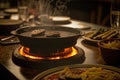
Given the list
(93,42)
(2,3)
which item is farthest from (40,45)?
(2,3)

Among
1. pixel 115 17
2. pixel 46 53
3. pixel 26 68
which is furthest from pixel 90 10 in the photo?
pixel 26 68

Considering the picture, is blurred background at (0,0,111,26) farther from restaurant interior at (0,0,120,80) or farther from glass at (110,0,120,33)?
restaurant interior at (0,0,120,80)

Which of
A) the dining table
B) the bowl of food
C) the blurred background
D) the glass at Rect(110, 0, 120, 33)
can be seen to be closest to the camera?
the dining table

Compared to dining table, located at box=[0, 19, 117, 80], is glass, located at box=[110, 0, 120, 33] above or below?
above

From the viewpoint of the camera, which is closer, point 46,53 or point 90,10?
point 46,53

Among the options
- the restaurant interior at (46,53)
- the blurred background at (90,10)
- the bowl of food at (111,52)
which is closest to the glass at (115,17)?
the restaurant interior at (46,53)

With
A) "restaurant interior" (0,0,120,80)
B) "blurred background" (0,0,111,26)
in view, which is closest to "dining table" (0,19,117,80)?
"restaurant interior" (0,0,120,80)

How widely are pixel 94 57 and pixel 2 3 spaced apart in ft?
12.0

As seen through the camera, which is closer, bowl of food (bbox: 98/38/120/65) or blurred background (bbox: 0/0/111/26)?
bowl of food (bbox: 98/38/120/65)

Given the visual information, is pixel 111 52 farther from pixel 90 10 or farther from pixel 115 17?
pixel 90 10

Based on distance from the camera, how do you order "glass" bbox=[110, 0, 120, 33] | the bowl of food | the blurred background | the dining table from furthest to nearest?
1. the blurred background
2. "glass" bbox=[110, 0, 120, 33]
3. the bowl of food
4. the dining table

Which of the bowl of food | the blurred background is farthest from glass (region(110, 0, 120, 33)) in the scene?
the blurred background

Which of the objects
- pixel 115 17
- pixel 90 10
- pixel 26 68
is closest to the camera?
pixel 26 68

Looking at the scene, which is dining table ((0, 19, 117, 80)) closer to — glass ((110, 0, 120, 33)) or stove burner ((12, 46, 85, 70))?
stove burner ((12, 46, 85, 70))
